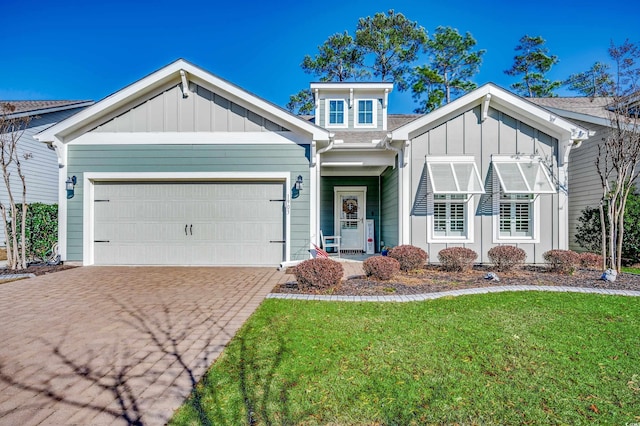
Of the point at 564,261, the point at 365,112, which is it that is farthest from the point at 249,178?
the point at 564,261

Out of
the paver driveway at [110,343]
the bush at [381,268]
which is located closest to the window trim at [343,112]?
the bush at [381,268]

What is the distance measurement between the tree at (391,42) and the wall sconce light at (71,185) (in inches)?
796

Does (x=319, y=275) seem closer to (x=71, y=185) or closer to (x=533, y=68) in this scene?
(x=71, y=185)

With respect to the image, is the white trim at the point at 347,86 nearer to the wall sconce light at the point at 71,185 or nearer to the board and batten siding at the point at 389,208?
the board and batten siding at the point at 389,208

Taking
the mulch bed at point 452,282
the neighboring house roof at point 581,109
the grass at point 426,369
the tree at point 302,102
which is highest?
the tree at point 302,102

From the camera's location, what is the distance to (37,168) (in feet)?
42.1

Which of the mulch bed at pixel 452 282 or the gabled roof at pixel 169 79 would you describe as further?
the gabled roof at pixel 169 79

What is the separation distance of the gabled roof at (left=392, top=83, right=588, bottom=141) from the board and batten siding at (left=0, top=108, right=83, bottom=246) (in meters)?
12.8

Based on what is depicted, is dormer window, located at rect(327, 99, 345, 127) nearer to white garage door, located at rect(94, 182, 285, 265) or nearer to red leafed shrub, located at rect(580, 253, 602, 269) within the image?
white garage door, located at rect(94, 182, 285, 265)

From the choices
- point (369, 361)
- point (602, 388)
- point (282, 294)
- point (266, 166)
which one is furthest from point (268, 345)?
point (266, 166)

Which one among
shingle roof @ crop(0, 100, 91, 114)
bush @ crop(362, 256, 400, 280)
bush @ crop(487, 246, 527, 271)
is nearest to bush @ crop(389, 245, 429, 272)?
bush @ crop(362, 256, 400, 280)

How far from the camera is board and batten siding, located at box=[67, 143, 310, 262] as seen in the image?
333 inches

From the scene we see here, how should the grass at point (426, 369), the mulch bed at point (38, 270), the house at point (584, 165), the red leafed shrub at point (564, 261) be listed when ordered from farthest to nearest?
the house at point (584, 165), the mulch bed at point (38, 270), the red leafed shrub at point (564, 261), the grass at point (426, 369)

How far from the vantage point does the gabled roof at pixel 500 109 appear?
322 inches
